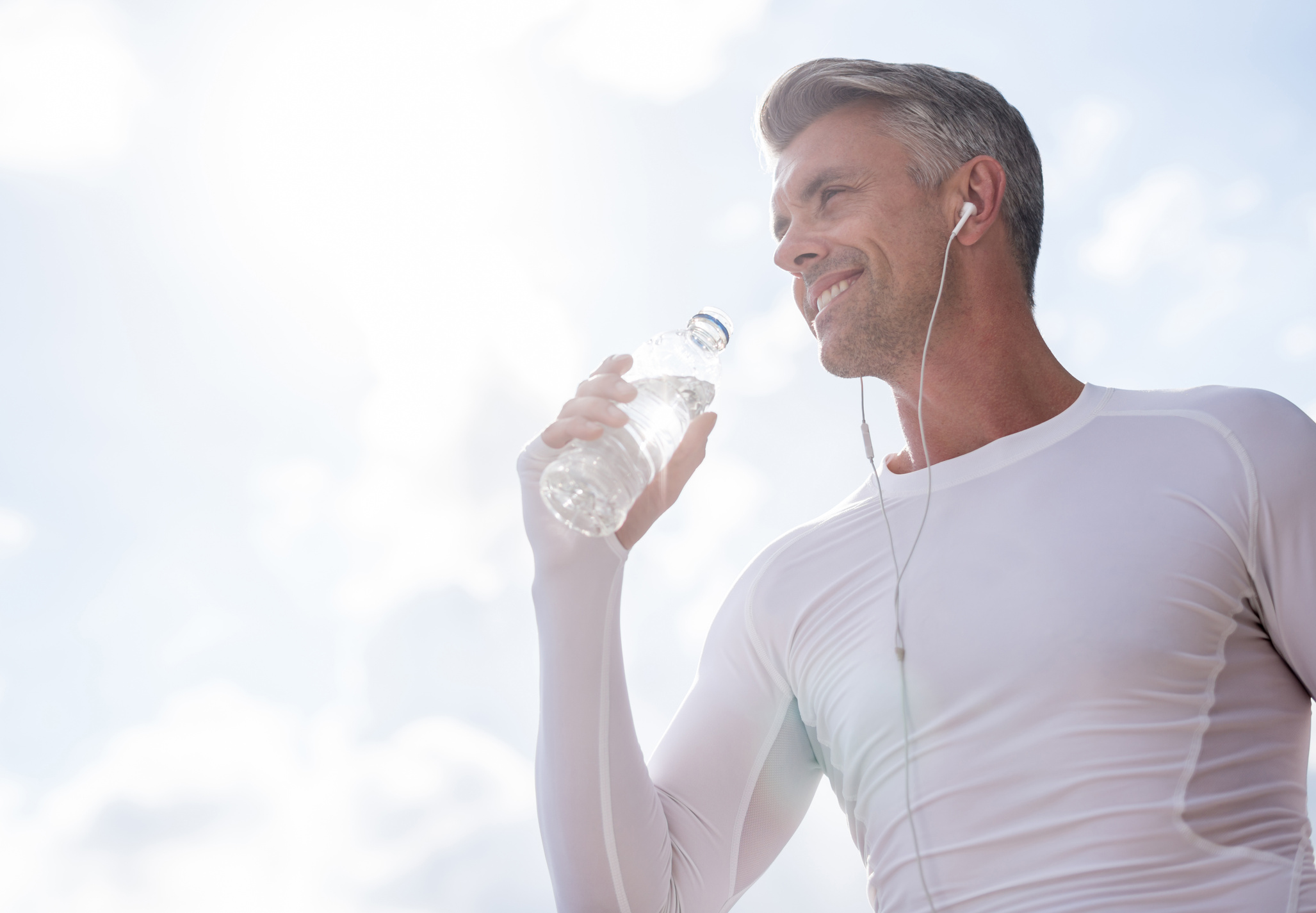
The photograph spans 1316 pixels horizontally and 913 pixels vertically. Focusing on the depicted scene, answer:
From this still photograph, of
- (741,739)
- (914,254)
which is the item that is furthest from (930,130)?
(741,739)

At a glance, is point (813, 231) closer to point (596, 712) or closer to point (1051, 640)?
point (1051, 640)

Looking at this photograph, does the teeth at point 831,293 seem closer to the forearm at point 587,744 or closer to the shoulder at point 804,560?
the shoulder at point 804,560

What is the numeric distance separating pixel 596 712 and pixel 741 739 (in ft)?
1.76

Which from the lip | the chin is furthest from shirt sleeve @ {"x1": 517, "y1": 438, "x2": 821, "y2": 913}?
the lip

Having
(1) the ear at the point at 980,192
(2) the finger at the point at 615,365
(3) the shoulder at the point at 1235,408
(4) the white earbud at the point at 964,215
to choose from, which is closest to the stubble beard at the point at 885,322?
(4) the white earbud at the point at 964,215

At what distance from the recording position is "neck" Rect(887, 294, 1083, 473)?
8.12 feet

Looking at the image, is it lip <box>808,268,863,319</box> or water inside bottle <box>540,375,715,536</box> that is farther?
lip <box>808,268,863,319</box>

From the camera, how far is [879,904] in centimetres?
197

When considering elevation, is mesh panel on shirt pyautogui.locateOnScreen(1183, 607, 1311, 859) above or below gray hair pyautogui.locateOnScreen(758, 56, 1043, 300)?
below

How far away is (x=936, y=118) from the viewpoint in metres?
2.79

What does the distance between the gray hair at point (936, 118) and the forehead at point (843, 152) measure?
0.13 feet

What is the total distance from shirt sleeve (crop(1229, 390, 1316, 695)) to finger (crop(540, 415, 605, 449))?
4.46 ft

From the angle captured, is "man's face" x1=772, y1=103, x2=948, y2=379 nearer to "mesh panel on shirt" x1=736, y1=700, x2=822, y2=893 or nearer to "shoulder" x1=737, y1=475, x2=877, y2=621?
"shoulder" x1=737, y1=475, x2=877, y2=621

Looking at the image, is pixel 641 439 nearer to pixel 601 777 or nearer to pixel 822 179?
pixel 601 777
